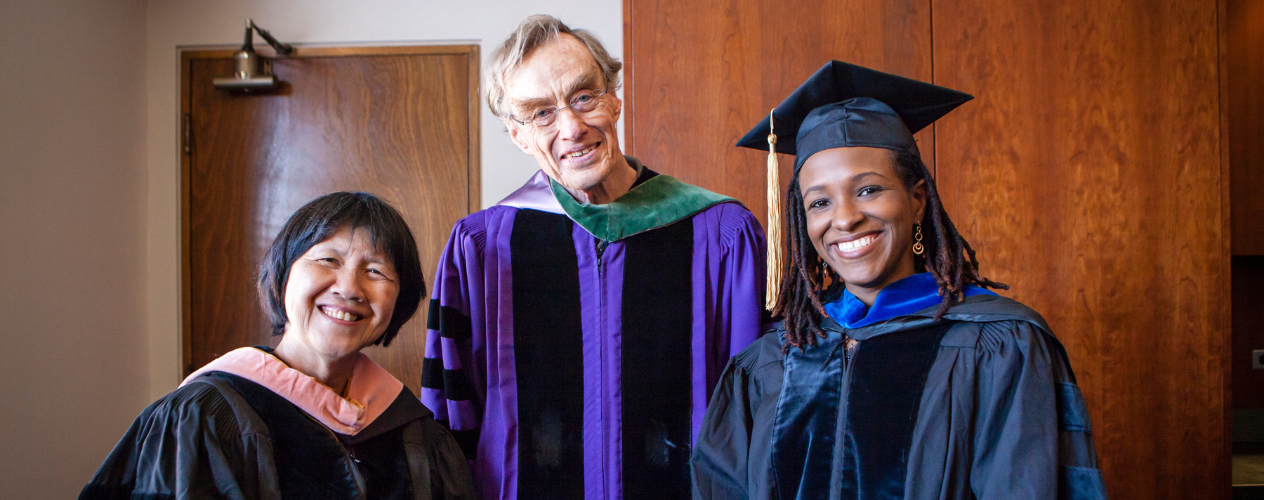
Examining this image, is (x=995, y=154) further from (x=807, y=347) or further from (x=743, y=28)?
(x=807, y=347)

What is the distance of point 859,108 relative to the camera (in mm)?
1223

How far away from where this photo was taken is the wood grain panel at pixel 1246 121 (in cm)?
276

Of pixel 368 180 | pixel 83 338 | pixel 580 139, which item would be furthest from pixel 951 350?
pixel 83 338

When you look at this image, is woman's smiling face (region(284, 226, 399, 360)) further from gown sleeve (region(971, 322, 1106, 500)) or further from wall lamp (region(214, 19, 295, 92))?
wall lamp (region(214, 19, 295, 92))

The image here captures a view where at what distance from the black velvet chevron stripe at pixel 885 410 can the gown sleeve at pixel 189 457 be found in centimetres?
101

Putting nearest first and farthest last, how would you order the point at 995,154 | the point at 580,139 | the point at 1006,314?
the point at 1006,314 → the point at 580,139 → the point at 995,154

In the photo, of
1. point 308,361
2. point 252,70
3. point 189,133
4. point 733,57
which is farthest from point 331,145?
point 308,361

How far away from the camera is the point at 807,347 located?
124cm

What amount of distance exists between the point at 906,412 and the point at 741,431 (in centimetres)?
32

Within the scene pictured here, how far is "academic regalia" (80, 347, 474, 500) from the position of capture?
40.4 inches

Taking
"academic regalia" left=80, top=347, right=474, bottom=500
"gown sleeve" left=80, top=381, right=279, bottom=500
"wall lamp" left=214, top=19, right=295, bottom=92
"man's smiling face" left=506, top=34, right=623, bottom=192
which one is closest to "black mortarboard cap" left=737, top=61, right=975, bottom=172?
"man's smiling face" left=506, top=34, right=623, bottom=192

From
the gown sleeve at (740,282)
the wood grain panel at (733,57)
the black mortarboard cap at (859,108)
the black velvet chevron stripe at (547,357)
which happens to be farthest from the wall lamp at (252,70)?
the black mortarboard cap at (859,108)

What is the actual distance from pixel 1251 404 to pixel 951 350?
315cm

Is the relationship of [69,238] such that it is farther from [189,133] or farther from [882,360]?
[882,360]
